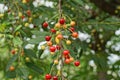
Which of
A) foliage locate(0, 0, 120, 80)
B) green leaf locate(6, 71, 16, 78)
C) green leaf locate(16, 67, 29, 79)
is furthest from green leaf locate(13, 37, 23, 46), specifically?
green leaf locate(6, 71, 16, 78)

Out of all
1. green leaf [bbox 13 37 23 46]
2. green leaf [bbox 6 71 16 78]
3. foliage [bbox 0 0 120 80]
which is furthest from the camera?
green leaf [bbox 6 71 16 78]

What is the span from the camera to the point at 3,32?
1.74 metres

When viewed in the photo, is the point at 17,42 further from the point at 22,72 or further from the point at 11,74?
the point at 11,74

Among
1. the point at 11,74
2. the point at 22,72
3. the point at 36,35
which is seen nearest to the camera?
the point at 36,35

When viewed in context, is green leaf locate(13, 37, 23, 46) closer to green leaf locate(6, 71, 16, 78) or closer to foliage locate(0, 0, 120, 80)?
foliage locate(0, 0, 120, 80)

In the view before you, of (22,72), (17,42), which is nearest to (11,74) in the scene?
(22,72)

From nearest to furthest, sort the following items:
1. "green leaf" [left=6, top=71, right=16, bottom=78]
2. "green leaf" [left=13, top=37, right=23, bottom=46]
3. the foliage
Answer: "green leaf" [left=13, top=37, right=23, bottom=46]
the foliage
"green leaf" [left=6, top=71, right=16, bottom=78]

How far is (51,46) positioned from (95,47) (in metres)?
2.27

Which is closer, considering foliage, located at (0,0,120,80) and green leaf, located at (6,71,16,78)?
foliage, located at (0,0,120,80)

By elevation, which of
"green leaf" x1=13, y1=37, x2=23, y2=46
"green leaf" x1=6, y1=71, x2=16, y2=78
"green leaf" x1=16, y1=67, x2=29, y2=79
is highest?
"green leaf" x1=13, y1=37, x2=23, y2=46

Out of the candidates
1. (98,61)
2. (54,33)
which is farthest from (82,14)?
(54,33)

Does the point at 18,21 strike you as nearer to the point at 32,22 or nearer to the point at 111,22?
the point at 32,22

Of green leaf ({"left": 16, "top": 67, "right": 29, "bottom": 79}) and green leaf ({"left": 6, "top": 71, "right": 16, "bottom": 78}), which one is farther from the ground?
green leaf ({"left": 16, "top": 67, "right": 29, "bottom": 79})

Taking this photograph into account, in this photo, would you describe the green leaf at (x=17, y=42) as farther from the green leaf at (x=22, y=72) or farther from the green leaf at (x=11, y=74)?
the green leaf at (x=11, y=74)
